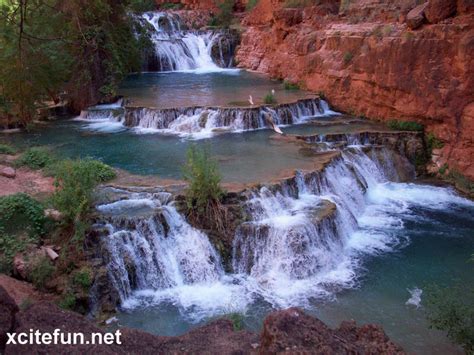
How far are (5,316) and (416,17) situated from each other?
11698mm

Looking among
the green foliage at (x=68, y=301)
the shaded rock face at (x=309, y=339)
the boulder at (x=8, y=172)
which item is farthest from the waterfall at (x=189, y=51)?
the shaded rock face at (x=309, y=339)

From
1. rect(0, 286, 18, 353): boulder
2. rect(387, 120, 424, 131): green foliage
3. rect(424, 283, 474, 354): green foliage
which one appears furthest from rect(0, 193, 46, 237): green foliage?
rect(387, 120, 424, 131): green foliage

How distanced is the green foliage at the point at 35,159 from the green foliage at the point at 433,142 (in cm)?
866

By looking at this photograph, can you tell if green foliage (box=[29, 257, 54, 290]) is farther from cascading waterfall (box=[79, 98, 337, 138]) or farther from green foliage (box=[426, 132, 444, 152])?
green foliage (box=[426, 132, 444, 152])

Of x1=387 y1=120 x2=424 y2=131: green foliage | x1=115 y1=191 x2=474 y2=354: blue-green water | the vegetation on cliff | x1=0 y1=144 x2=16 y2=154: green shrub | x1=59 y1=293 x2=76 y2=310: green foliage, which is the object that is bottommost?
x1=115 y1=191 x2=474 y2=354: blue-green water

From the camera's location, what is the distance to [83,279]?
686 cm

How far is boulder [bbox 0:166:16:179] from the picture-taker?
9344 mm

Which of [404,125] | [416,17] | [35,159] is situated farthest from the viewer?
[404,125]

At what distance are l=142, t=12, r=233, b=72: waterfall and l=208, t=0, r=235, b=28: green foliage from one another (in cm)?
286

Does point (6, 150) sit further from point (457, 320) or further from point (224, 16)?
point (224, 16)

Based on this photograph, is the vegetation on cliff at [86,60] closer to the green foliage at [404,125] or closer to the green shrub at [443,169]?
the green foliage at [404,125]

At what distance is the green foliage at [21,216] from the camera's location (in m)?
7.44

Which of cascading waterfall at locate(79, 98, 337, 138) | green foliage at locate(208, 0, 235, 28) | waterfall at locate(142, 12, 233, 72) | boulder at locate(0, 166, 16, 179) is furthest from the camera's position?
green foliage at locate(208, 0, 235, 28)

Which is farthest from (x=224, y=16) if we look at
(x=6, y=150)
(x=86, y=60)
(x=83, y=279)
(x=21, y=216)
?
(x=83, y=279)
